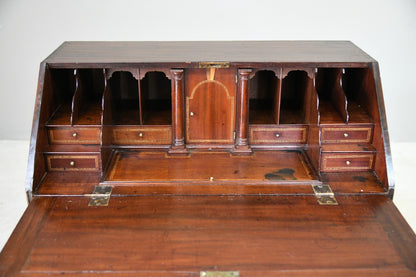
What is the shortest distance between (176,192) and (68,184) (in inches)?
24.6

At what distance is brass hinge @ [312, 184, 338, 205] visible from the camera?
2.54 metres

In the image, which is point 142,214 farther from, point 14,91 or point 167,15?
point 14,91

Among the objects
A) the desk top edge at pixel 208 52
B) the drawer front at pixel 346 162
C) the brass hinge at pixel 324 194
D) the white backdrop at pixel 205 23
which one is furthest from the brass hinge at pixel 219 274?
the white backdrop at pixel 205 23

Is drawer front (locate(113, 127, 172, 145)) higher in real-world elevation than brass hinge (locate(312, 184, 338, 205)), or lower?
higher

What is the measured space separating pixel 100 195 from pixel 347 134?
1493 millimetres

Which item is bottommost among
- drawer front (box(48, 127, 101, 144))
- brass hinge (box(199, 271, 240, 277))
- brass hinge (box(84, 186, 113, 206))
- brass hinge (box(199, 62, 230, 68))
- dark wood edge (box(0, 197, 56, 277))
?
brass hinge (box(199, 271, 240, 277))

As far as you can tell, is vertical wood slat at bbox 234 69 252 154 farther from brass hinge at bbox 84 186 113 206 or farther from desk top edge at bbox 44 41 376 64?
brass hinge at bbox 84 186 113 206

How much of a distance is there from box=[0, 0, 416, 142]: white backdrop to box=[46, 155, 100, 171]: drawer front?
1.88 m

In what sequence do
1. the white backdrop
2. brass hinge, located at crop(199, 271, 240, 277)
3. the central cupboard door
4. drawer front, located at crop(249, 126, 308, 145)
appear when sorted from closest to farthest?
brass hinge, located at crop(199, 271, 240, 277)
the central cupboard door
drawer front, located at crop(249, 126, 308, 145)
the white backdrop

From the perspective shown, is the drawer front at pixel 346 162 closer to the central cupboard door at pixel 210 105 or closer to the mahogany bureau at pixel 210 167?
the mahogany bureau at pixel 210 167

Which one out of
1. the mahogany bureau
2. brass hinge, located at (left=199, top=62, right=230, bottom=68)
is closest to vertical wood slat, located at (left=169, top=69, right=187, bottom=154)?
the mahogany bureau

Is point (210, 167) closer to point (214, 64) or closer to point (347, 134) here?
point (214, 64)

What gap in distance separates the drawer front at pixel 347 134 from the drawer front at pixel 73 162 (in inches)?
54.4

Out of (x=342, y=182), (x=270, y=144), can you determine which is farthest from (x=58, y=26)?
(x=342, y=182)
